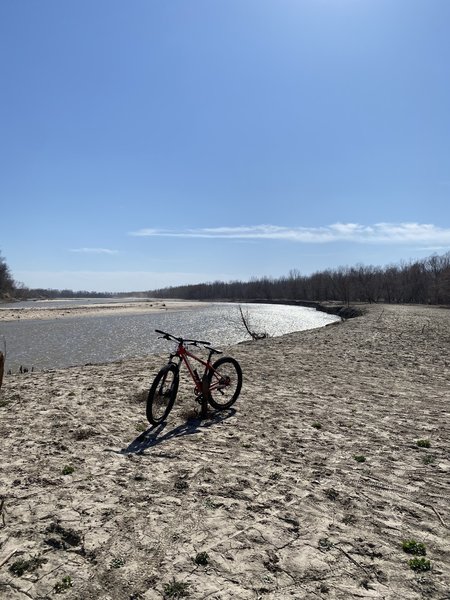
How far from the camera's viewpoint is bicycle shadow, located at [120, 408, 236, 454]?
20.6 feet

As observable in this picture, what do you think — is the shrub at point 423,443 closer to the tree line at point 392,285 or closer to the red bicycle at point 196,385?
the red bicycle at point 196,385

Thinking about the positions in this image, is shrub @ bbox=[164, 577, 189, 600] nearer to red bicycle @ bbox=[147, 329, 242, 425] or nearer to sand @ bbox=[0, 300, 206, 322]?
red bicycle @ bbox=[147, 329, 242, 425]

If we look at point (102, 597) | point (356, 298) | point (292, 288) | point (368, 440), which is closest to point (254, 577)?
point (102, 597)

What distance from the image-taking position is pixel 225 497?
466cm

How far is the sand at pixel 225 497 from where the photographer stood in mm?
3346

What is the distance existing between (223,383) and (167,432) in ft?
5.92

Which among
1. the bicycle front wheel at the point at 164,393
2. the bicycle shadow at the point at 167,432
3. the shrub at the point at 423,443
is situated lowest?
the shrub at the point at 423,443

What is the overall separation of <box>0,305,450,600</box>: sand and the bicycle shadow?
5 centimetres

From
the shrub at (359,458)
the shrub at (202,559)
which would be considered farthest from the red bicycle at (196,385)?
the shrub at (202,559)

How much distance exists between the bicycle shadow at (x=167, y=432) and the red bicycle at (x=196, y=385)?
151 millimetres

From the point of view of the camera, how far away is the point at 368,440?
6.67 m

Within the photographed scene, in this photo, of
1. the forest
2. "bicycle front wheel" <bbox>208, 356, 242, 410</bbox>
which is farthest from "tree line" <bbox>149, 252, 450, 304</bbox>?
"bicycle front wheel" <bbox>208, 356, 242, 410</bbox>

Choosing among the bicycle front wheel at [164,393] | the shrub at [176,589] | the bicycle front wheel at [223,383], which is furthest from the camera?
the bicycle front wheel at [223,383]

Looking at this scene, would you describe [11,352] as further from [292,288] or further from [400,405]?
[292,288]
